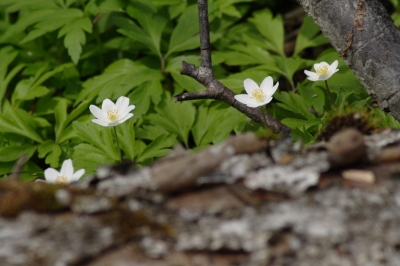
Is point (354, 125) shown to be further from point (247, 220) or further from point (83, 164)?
point (83, 164)

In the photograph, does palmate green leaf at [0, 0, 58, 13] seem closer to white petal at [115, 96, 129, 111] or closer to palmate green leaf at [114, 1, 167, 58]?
palmate green leaf at [114, 1, 167, 58]

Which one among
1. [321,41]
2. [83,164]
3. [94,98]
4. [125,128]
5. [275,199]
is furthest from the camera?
[321,41]

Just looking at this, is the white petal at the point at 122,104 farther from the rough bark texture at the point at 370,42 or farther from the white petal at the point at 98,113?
the rough bark texture at the point at 370,42

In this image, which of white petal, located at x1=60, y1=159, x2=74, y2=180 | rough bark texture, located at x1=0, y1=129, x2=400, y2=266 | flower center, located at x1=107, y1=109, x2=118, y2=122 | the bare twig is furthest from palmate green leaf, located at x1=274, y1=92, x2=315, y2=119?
rough bark texture, located at x1=0, y1=129, x2=400, y2=266

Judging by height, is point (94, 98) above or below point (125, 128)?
above

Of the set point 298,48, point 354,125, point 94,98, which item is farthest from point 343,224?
point 298,48

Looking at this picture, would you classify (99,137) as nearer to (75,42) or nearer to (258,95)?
(75,42)

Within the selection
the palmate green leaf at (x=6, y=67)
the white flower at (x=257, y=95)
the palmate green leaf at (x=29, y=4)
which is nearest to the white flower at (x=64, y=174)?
the white flower at (x=257, y=95)
